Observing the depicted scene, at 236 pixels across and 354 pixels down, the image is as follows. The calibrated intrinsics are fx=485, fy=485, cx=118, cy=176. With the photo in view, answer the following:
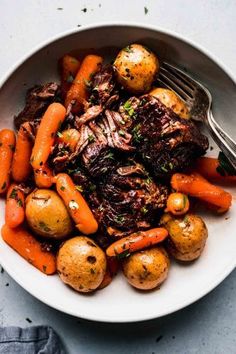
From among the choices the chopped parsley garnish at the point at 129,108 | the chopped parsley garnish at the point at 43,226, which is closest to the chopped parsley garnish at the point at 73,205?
the chopped parsley garnish at the point at 43,226

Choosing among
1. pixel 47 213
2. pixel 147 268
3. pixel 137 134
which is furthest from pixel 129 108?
pixel 147 268

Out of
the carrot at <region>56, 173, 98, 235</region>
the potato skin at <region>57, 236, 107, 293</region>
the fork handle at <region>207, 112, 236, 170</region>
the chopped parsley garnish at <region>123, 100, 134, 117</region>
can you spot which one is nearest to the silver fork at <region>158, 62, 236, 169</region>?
the fork handle at <region>207, 112, 236, 170</region>

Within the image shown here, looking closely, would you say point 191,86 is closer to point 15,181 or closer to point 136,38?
point 136,38

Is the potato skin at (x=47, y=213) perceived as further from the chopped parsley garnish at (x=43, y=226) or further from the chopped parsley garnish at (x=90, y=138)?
the chopped parsley garnish at (x=90, y=138)

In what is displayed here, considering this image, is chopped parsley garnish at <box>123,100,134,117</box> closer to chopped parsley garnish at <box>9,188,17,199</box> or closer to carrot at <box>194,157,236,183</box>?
carrot at <box>194,157,236,183</box>

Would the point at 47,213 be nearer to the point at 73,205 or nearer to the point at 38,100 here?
the point at 73,205
